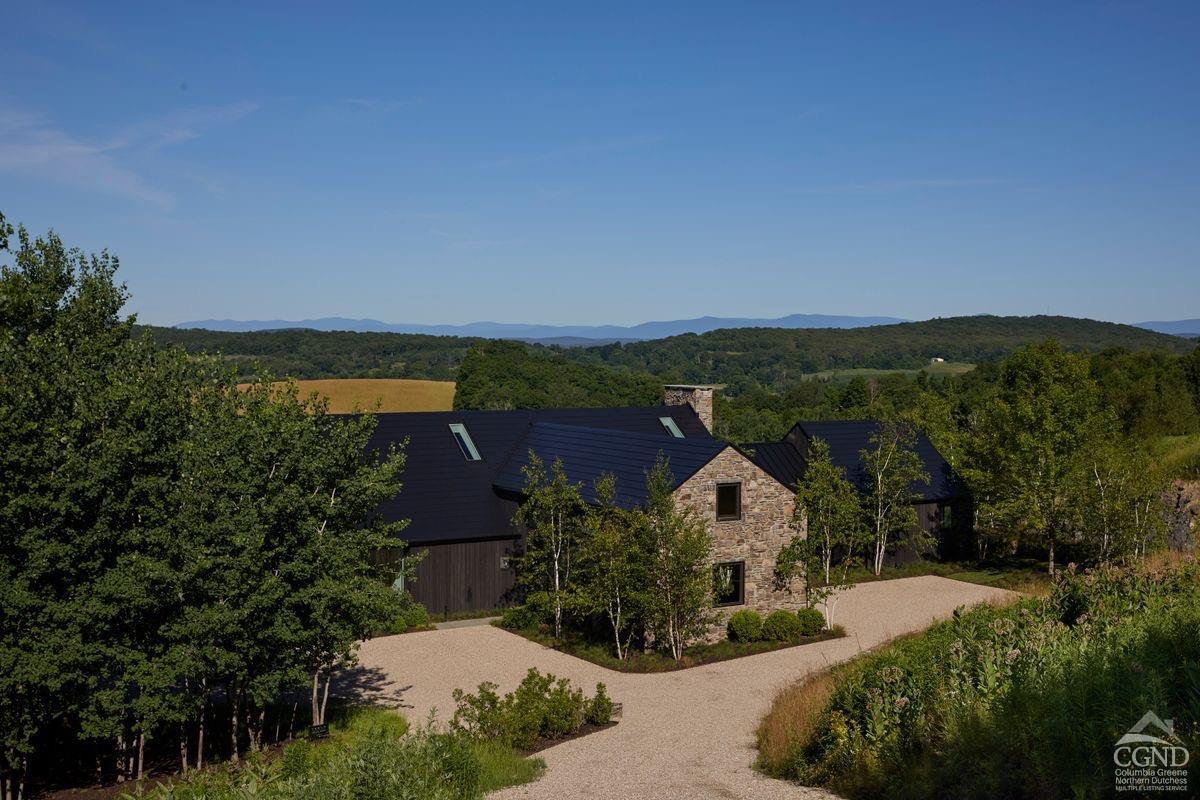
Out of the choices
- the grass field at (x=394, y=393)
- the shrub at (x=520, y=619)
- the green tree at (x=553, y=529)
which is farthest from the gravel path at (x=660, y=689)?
the grass field at (x=394, y=393)

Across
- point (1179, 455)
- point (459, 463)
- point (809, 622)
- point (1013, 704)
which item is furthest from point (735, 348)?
point (1013, 704)

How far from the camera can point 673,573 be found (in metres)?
21.4

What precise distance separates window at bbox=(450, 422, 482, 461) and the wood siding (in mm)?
3365

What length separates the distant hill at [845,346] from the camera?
438 feet

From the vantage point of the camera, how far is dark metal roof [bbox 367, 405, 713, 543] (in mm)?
26109

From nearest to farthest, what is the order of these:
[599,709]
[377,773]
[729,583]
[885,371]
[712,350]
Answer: [377,773]
[599,709]
[729,583]
[885,371]
[712,350]

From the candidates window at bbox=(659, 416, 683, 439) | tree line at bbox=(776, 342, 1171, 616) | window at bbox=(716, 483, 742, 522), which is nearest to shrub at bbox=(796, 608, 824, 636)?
tree line at bbox=(776, 342, 1171, 616)

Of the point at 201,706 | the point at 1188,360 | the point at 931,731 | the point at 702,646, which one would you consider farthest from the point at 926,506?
the point at 1188,360

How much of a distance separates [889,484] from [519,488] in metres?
12.4

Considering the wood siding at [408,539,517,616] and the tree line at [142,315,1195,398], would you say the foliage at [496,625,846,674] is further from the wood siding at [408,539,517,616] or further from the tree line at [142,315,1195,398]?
the tree line at [142,315,1195,398]

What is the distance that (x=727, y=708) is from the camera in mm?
17797

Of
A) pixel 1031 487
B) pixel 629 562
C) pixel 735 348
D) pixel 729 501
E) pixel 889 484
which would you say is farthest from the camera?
pixel 735 348

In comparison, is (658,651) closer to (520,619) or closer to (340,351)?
(520,619)

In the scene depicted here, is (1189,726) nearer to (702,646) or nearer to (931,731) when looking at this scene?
(931,731)
